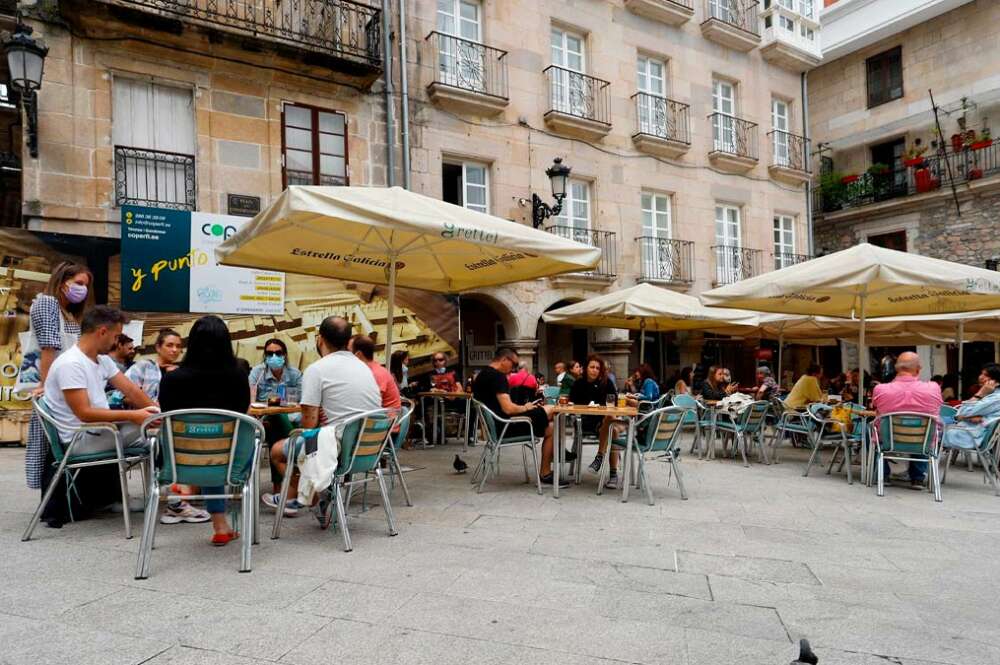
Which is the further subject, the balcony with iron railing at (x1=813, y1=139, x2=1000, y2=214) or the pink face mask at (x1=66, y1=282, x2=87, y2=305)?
the balcony with iron railing at (x1=813, y1=139, x2=1000, y2=214)

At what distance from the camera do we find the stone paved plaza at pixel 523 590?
8.45 feet

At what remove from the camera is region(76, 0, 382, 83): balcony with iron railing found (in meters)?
8.84

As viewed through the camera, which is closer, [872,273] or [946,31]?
[872,273]

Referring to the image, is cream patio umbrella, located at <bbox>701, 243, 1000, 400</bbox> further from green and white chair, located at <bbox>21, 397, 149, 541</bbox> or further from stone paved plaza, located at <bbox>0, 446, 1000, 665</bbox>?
green and white chair, located at <bbox>21, 397, 149, 541</bbox>

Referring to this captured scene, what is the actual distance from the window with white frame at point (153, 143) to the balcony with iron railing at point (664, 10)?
31.0 ft

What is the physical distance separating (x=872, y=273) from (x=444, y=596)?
5.08m

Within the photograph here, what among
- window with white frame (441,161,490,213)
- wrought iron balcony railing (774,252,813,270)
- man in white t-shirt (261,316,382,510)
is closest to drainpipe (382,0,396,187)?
window with white frame (441,161,490,213)

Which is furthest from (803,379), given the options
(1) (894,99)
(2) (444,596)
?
(1) (894,99)

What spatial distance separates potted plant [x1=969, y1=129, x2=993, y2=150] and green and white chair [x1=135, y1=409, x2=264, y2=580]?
1937 centimetres

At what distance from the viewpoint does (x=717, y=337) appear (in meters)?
16.8

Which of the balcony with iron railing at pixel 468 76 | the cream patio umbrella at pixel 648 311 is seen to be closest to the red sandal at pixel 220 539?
the cream patio umbrella at pixel 648 311

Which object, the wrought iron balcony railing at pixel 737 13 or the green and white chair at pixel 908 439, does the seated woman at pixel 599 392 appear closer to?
the green and white chair at pixel 908 439

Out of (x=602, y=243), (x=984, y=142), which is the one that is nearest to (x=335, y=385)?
(x=602, y=243)

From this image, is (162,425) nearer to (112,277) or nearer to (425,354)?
(112,277)
